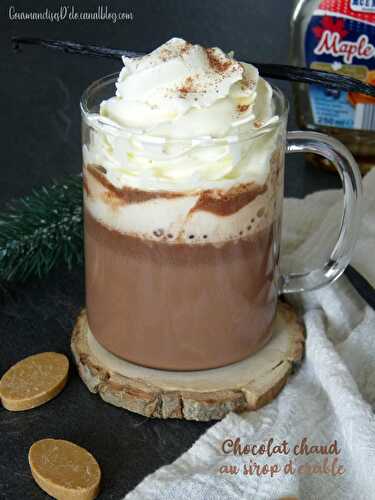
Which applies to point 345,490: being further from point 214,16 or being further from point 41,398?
point 214,16

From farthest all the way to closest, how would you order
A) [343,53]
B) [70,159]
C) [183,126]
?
1. [70,159]
2. [343,53]
3. [183,126]

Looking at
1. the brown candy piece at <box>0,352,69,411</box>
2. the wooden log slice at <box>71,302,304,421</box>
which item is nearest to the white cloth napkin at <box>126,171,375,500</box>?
the wooden log slice at <box>71,302,304,421</box>

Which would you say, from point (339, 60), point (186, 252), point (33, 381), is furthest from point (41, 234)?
point (339, 60)

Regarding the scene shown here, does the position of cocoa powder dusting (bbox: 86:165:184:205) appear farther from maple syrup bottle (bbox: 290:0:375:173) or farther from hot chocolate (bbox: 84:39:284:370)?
maple syrup bottle (bbox: 290:0:375:173)

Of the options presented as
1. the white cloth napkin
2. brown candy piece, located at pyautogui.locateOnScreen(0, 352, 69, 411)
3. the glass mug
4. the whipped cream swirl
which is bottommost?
brown candy piece, located at pyautogui.locateOnScreen(0, 352, 69, 411)

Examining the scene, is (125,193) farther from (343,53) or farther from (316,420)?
(343,53)

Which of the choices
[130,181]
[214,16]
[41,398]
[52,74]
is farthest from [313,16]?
[41,398]
